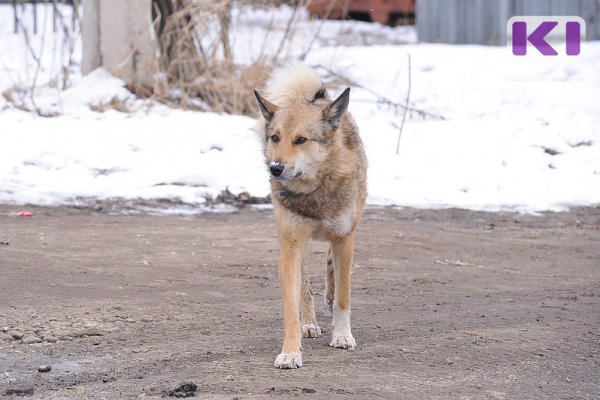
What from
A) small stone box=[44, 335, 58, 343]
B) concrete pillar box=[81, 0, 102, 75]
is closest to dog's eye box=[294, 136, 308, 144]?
small stone box=[44, 335, 58, 343]

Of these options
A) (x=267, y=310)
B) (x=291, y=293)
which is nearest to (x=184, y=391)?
(x=291, y=293)

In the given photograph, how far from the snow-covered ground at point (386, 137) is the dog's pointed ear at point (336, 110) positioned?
510cm

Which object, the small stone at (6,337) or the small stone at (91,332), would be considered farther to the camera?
the small stone at (91,332)

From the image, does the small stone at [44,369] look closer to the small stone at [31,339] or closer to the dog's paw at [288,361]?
the small stone at [31,339]

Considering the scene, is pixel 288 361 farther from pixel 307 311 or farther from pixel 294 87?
pixel 294 87

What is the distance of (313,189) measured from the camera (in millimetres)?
5648

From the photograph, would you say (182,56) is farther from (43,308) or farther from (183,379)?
(183,379)

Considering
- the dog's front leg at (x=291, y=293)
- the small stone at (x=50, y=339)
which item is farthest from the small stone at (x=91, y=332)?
the dog's front leg at (x=291, y=293)

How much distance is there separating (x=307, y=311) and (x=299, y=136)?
1111 mm

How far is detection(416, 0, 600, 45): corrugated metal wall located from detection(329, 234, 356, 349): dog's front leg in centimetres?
1281

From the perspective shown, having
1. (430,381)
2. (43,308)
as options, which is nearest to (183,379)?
(430,381)

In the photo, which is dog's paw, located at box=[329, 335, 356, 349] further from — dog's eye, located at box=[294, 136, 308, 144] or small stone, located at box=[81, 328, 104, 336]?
small stone, located at box=[81, 328, 104, 336]

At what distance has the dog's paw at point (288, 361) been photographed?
510 centimetres

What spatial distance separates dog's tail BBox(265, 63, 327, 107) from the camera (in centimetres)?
629
